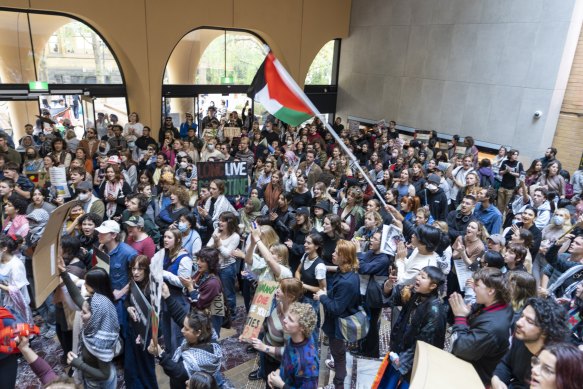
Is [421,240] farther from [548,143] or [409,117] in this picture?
[409,117]

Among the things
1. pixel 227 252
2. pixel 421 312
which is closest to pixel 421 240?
pixel 421 312

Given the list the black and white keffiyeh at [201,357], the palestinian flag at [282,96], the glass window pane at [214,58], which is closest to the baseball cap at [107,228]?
the black and white keffiyeh at [201,357]

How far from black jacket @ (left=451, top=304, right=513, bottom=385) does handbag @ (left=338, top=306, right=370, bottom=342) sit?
114cm

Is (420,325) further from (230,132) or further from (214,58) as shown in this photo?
(214,58)

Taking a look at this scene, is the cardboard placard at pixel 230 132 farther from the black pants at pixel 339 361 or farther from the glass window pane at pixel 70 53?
the black pants at pixel 339 361

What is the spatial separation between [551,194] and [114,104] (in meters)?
13.2

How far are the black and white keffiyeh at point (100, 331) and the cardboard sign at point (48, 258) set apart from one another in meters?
0.71

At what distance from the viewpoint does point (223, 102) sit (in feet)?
54.6

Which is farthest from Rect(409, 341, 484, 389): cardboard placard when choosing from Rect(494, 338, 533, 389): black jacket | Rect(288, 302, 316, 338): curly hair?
Rect(288, 302, 316, 338): curly hair

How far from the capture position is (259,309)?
405 cm

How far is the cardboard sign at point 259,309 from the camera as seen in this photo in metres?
3.96

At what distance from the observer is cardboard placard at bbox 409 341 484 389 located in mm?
1748

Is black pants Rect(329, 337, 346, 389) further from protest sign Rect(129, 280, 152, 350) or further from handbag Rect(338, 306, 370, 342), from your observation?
protest sign Rect(129, 280, 152, 350)

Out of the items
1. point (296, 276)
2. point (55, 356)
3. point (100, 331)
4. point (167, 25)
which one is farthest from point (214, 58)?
point (100, 331)
